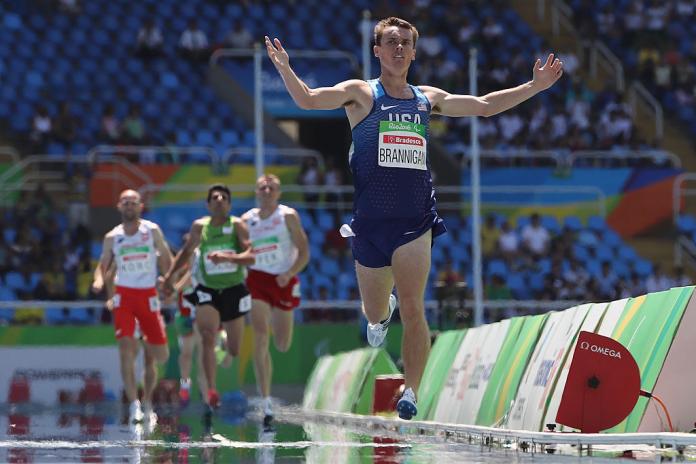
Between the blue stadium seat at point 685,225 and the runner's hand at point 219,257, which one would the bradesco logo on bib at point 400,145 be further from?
the blue stadium seat at point 685,225

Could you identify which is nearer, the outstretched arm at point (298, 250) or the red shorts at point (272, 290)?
the outstretched arm at point (298, 250)

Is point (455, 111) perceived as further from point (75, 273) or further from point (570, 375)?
point (75, 273)

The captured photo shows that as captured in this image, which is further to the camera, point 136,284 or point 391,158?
point 136,284

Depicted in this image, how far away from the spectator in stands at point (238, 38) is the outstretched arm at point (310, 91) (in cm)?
2477

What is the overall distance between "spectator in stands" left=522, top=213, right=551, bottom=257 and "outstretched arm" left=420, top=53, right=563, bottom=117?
19.0 m

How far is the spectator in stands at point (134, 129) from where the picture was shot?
3036 centimetres

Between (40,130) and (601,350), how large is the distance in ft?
74.2

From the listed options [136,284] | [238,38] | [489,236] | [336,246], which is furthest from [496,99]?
[238,38]

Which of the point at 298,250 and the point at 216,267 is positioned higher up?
the point at 298,250

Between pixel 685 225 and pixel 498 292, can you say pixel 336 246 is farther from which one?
pixel 685 225

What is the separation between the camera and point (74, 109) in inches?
1233

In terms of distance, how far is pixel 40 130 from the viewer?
3020 centimetres

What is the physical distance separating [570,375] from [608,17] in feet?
95.7

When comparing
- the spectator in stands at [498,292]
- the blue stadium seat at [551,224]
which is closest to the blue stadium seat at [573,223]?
the blue stadium seat at [551,224]
